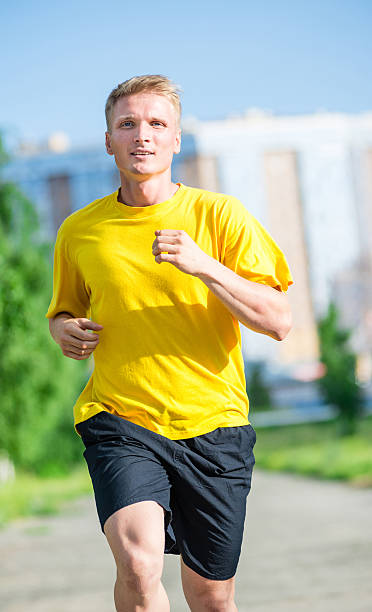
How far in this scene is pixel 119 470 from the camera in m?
2.61

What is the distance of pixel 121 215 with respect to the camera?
2.82 m

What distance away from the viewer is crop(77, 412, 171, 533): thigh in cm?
257

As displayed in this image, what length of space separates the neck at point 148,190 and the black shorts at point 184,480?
689mm

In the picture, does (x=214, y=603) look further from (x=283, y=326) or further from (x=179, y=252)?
(x=179, y=252)

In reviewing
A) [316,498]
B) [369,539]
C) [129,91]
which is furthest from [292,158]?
[129,91]

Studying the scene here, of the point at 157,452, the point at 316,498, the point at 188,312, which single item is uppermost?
the point at 188,312

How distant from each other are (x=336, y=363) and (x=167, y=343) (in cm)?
2312

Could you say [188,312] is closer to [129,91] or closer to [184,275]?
[184,275]

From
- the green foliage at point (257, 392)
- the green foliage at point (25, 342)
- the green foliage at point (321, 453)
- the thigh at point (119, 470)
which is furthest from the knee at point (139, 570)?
the green foliage at point (257, 392)

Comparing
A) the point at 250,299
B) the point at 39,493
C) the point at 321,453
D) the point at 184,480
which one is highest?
the point at 250,299

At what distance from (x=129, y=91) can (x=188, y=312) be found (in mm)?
716

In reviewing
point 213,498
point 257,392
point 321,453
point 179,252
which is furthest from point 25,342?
point 257,392

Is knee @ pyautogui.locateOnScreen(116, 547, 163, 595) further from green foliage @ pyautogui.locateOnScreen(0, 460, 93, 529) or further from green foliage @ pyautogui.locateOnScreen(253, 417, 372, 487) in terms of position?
green foliage @ pyautogui.locateOnScreen(253, 417, 372, 487)

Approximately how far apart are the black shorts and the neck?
69 centimetres
